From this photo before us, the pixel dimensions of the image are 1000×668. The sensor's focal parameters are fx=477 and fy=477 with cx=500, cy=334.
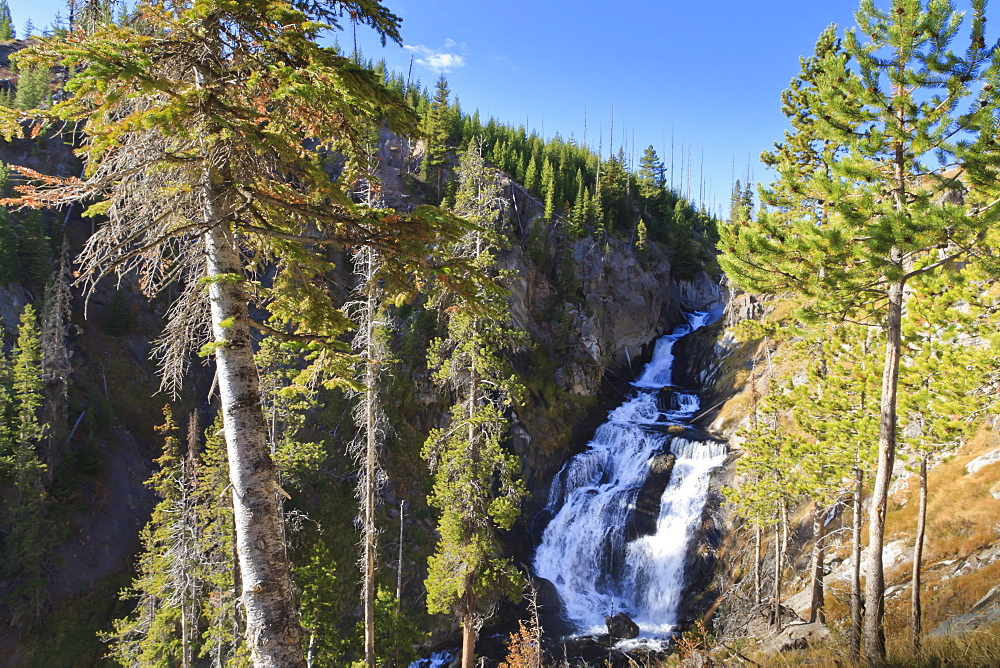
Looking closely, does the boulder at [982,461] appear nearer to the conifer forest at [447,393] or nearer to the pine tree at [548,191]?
the conifer forest at [447,393]

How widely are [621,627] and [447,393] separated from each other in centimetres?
1376

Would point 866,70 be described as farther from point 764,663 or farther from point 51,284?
point 51,284

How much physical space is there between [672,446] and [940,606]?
16.6m

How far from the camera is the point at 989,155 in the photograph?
5961 mm

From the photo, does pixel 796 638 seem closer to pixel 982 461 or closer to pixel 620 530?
pixel 982 461

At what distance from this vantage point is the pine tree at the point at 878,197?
611 cm

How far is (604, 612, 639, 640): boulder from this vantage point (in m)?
20.3

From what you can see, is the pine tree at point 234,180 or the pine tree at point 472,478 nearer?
the pine tree at point 234,180

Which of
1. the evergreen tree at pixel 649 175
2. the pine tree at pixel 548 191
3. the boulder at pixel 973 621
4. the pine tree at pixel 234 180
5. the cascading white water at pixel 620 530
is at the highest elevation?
the evergreen tree at pixel 649 175

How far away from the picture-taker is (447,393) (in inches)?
612

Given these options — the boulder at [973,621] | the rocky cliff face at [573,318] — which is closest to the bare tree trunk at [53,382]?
the rocky cliff face at [573,318]

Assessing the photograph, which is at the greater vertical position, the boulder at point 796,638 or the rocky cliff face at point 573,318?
the rocky cliff face at point 573,318

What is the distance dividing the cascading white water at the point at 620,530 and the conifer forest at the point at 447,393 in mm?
168

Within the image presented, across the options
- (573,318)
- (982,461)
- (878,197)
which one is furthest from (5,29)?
(982,461)
